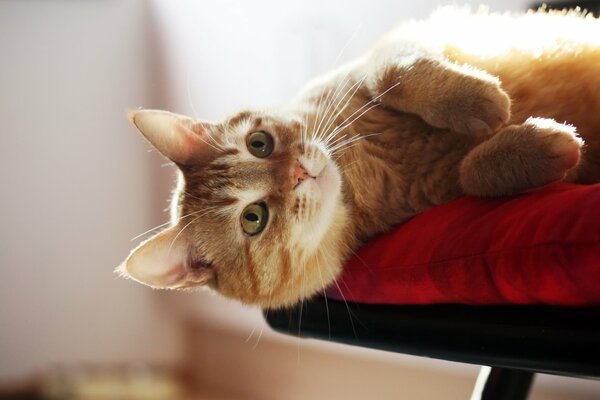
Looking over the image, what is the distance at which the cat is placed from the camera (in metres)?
1.05

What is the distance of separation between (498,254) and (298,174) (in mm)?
551

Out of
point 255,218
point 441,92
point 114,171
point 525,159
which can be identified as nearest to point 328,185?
point 255,218

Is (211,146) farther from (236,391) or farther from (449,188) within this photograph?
(236,391)

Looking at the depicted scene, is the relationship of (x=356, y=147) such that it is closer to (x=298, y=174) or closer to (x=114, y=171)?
(x=298, y=174)

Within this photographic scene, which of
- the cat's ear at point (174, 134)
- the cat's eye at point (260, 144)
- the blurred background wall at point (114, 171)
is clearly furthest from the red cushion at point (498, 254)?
the blurred background wall at point (114, 171)

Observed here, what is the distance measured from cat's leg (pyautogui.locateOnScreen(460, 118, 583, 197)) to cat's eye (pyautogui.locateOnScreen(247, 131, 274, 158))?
0.48m

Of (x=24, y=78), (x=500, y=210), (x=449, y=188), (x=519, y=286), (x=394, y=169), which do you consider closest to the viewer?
(x=519, y=286)

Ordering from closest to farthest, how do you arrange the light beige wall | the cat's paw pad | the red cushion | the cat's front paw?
the red cushion < the cat's paw pad < the cat's front paw < the light beige wall

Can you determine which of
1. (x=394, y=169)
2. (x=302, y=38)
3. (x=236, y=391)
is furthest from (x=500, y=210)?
(x=236, y=391)

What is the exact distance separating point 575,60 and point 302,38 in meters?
1.80

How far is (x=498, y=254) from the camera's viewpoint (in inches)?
27.5

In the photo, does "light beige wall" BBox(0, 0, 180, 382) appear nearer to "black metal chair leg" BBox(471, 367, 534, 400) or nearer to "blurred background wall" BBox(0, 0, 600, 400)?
"blurred background wall" BBox(0, 0, 600, 400)

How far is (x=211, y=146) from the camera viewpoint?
4.31 feet

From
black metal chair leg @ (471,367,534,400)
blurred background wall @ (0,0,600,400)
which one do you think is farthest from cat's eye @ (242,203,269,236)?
blurred background wall @ (0,0,600,400)
